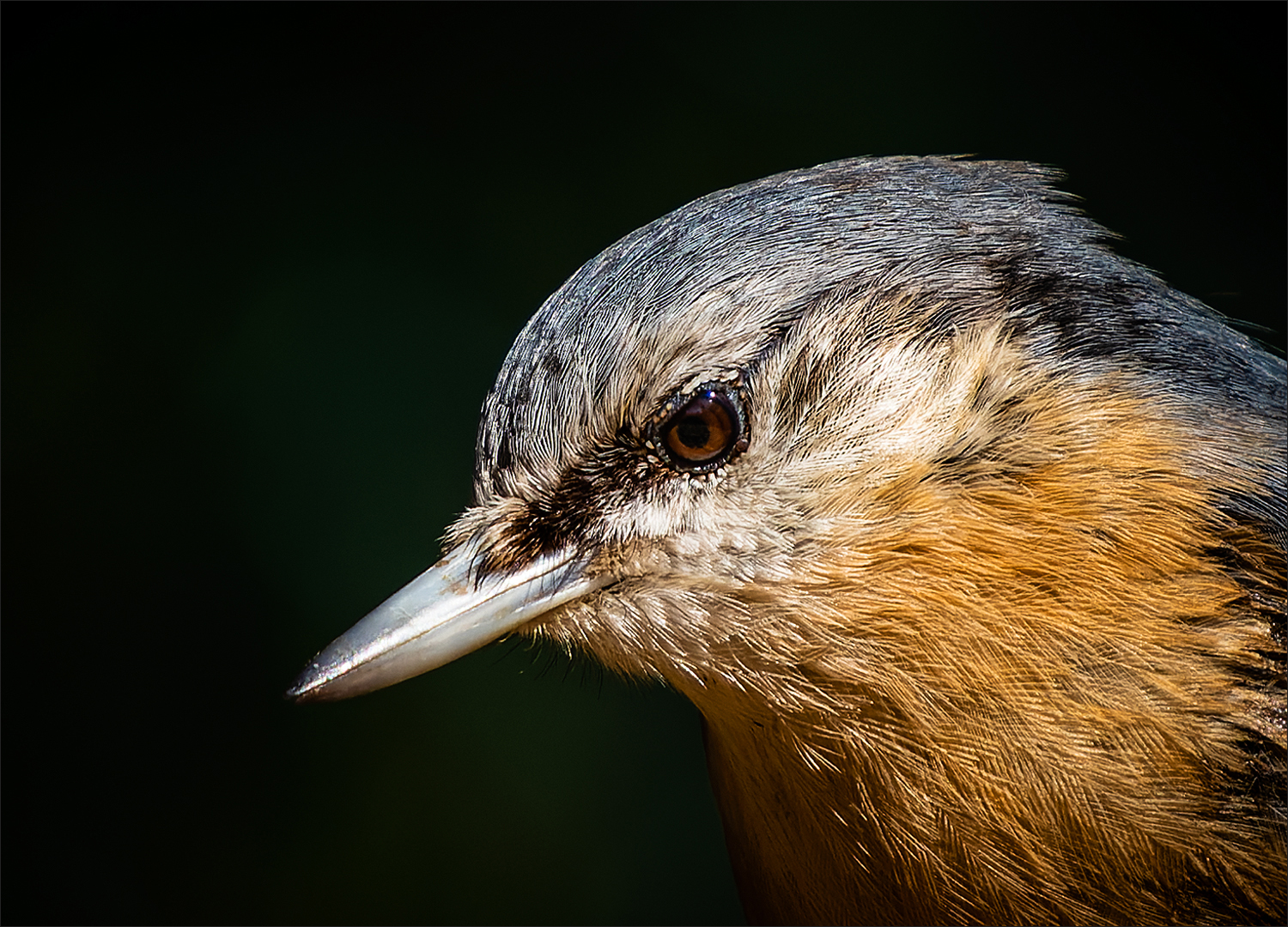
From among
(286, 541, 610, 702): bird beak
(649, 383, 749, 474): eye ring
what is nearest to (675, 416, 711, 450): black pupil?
(649, 383, 749, 474): eye ring

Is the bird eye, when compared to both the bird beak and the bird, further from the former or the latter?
the bird beak

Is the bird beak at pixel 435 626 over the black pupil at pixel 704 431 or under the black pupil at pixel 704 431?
under

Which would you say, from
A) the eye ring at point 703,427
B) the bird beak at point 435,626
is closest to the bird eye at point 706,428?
the eye ring at point 703,427

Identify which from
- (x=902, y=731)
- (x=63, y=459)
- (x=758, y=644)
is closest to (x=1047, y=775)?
(x=902, y=731)

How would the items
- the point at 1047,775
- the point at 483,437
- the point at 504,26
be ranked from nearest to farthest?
the point at 1047,775, the point at 483,437, the point at 504,26

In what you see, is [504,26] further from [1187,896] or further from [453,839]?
[1187,896]

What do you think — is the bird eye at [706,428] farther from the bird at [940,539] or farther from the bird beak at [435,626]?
the bird beak at [435,626]

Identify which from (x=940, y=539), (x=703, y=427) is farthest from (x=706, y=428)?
(x=940, y=539)

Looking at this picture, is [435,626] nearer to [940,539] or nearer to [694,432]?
[694,432]
